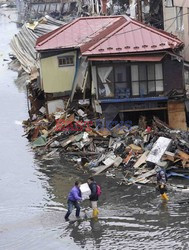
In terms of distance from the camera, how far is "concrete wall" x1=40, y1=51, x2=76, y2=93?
33.8 metres

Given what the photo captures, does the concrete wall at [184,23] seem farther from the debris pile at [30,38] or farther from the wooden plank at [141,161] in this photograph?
the debris pile at [30,38]

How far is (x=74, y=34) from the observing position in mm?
34781

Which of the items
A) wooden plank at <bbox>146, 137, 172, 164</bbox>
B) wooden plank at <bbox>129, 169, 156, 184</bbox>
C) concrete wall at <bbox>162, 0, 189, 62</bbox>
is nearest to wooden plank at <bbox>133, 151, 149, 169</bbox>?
wooden plank at <bbox>146, 137, 172, 164</bbox>

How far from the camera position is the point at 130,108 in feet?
97.8

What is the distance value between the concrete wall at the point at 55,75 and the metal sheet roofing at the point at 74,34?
0.65 metres

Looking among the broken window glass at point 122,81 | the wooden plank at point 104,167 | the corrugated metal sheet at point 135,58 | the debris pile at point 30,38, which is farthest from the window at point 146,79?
the debris pile at point 30,38

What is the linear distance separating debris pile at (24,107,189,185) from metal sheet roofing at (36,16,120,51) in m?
3.68

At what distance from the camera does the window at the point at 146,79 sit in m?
29.6

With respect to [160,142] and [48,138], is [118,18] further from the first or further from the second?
[160,142]

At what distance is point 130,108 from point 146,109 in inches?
30.4

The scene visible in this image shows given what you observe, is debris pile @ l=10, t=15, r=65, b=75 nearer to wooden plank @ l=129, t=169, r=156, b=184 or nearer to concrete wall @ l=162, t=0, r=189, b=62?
concrete wall @ l=162, t=0, r=189, b=62

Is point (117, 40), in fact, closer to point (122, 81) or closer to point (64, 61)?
point (122, 81)

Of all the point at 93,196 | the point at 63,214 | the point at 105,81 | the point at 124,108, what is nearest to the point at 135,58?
the point at 105,81

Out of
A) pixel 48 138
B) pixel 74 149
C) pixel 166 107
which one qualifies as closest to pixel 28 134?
pixel 48 138
